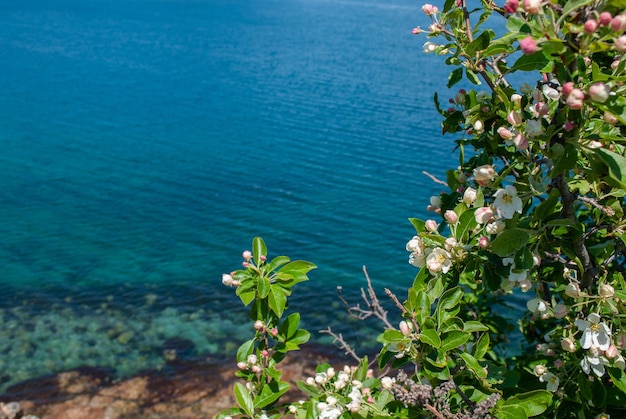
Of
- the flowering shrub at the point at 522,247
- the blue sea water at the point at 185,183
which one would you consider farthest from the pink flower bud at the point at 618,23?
the blue sea water at the point at 185,183

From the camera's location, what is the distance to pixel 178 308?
35.4 ft

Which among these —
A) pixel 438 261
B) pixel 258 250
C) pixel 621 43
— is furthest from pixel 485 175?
pixel 258 250

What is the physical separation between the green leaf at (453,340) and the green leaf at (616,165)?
0.85m

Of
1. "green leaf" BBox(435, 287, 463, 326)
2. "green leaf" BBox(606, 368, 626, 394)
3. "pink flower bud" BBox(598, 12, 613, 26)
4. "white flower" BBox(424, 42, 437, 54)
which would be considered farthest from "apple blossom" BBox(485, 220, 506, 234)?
"white flower" BBox(424, 42, 437, 54)

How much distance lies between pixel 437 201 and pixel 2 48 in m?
32.5

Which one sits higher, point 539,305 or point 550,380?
point 539,305

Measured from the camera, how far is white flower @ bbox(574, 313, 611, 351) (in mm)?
2447

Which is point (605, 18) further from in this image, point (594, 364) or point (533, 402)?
point (533, 402)

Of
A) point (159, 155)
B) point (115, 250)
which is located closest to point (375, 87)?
point (159, 155)

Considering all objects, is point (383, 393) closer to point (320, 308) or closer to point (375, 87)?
point (320, 308)

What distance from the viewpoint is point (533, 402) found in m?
2.66

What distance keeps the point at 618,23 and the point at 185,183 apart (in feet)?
49.4

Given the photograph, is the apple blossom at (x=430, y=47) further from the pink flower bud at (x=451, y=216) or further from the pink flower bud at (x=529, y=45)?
the pink flower bud at (x=529, y=45)

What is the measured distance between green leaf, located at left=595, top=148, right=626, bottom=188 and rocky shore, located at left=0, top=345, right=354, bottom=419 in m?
7.27
